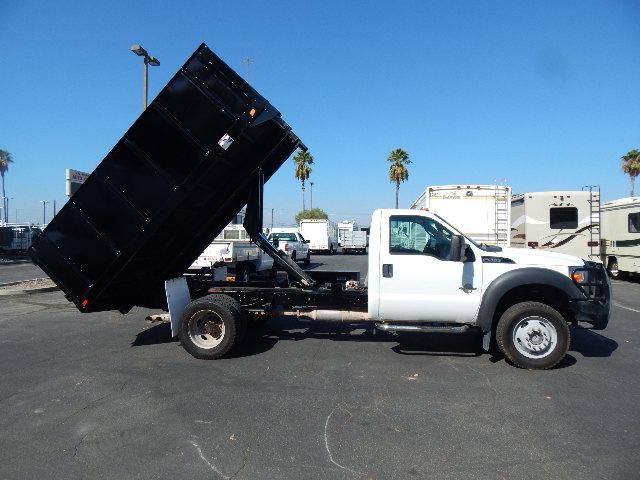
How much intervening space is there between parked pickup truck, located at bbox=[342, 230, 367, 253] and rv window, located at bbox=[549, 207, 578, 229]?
2638cm

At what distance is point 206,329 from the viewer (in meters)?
6.55

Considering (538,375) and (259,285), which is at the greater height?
(259,285)

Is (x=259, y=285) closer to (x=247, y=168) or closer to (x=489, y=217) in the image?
(x=247, y=168)

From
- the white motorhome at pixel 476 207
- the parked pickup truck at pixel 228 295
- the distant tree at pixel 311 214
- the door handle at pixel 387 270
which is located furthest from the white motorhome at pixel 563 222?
the distant tree at pixel 311 214

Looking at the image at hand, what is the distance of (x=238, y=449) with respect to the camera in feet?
12.3

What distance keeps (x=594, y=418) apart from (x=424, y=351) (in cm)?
258

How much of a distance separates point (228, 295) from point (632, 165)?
54183 millimetres

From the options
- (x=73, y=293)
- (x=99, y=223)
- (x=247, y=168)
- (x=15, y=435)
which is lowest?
(x=15, y=435)

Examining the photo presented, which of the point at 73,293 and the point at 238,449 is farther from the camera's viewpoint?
the point at 73,293

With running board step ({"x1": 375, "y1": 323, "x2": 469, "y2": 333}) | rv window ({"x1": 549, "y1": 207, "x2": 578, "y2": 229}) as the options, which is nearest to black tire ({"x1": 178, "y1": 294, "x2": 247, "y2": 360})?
running board step ({"x1": 375, "y1": 323, "x2": 469, "y2": 333})

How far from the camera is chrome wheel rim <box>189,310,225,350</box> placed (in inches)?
252

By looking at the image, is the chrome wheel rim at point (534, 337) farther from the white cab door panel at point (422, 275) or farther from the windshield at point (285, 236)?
the windshield at point (285, 236)

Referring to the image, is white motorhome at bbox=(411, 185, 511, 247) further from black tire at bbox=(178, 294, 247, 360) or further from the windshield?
the windshield

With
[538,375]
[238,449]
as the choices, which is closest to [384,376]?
[538,375]
